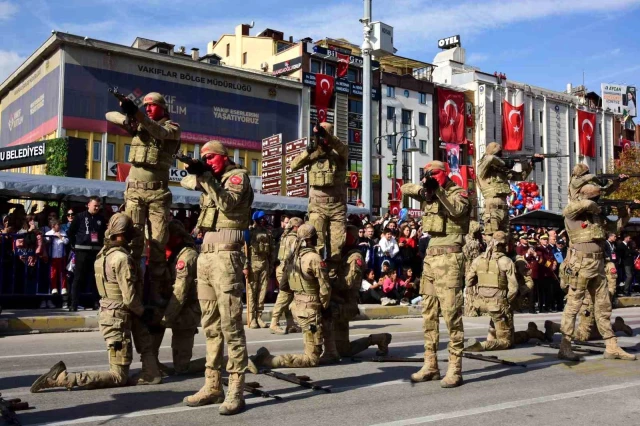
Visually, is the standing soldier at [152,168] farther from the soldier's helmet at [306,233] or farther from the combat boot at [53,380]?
the combat boot at [53,380]

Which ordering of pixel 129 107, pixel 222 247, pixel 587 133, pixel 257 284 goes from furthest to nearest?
pixel 587 133 → pixel 257 284 → pixel 129 107 → pixel 222 247

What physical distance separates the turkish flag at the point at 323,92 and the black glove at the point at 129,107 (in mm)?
47164

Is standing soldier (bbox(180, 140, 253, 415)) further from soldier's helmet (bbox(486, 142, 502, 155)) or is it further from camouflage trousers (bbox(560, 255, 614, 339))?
soldier's helmet (bbox(486, 142, 502, 155))

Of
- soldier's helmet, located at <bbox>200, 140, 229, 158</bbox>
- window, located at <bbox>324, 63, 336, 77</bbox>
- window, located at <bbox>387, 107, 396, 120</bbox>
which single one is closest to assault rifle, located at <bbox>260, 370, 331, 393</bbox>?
soldier's helmet, located at <bbox>200, 140, 229, 158</bbox>

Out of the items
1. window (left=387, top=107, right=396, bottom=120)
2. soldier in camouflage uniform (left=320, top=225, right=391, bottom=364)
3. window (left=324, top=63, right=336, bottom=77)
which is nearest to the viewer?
soldier in camouflage uniform (left=320, top=225, right=391, bottom=364)

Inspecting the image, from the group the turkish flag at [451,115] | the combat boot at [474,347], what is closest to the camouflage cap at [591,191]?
the combat boot at [474,347]

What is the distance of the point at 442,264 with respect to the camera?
787 cm

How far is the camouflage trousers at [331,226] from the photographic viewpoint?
375 inches

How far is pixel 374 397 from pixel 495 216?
6.65 meters

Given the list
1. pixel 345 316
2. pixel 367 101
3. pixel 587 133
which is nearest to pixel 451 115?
pixel 587 133

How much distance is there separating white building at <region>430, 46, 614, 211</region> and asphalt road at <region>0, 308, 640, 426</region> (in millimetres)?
58178

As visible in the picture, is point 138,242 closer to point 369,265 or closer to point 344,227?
point 344,227

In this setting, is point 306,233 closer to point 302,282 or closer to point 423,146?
point 302,282

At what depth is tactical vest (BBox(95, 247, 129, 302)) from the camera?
7.25m
